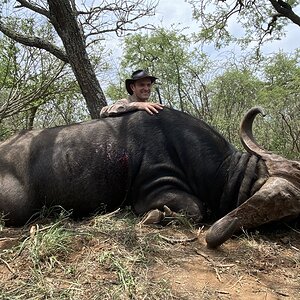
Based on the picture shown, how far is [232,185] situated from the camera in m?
4.52

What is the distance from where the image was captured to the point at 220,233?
360 cm

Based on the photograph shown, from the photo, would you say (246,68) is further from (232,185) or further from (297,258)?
(297,258)

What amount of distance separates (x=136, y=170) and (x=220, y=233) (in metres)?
1.44

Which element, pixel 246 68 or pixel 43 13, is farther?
pixel 246 68

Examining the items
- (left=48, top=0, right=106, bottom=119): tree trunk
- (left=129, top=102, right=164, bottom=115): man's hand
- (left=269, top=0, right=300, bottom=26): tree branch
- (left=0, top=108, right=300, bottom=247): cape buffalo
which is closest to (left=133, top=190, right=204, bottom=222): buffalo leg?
(left=0, top=108, right=300, bottom=247): cape buffalo

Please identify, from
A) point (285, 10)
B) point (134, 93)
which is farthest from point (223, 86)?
point (134, 93)

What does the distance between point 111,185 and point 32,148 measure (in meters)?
1.03

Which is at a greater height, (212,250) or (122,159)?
(122,159)

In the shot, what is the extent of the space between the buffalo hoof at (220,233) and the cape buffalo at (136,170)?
0.70 meters

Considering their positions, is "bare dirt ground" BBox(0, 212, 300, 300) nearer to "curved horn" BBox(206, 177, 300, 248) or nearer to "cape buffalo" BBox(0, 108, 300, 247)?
"curved horn" BBox(206, 177, 300, 248)

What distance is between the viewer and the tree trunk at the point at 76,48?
23.9 feet

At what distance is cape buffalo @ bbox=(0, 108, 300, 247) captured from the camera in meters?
4.59

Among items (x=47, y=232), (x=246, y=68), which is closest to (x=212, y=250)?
(x=47, y=232)

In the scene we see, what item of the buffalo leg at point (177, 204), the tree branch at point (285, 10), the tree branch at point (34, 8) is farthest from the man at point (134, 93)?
the tree branch at point (285, 10)
